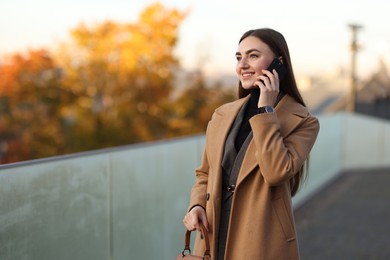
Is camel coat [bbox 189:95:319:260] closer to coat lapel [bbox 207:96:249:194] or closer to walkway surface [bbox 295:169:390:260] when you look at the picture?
coat lapel [bbox 207:96:249:194]

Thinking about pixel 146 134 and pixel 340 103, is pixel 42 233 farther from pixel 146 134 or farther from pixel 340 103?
pixel 340 103

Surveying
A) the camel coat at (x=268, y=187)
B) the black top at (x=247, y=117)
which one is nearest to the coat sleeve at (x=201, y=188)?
the camel coat at (x=268, y=187)

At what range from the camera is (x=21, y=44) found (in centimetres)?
4494

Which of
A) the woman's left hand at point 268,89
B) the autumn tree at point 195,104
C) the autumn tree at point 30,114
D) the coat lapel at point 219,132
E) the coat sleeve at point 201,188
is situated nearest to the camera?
the woman's left hand at point 268,89

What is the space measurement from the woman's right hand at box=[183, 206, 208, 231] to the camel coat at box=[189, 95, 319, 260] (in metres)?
0.05

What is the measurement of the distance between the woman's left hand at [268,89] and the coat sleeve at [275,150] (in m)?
0.07

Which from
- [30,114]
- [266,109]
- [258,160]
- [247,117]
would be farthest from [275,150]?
[30,114]

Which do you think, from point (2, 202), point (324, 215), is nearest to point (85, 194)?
point (2, 202)

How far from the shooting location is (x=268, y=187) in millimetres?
2430

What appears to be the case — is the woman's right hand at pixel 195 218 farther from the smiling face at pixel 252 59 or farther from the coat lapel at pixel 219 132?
the smiling face at pixel 252 59

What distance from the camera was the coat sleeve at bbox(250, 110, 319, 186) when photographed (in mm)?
2314

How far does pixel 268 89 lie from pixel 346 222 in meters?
6.06

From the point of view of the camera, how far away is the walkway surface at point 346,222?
6438 mm

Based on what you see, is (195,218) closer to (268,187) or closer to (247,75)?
(268,187)
